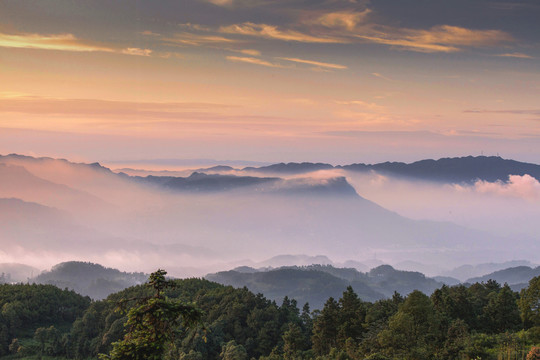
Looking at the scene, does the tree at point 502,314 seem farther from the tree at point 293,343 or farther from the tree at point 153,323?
the tree at point 153,323

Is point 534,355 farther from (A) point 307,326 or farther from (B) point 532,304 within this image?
(A) point 307,326

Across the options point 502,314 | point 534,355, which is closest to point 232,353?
point 502,314

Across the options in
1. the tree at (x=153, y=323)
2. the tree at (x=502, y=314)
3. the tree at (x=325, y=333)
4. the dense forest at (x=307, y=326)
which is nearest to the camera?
the tree at (x=153, y=323)

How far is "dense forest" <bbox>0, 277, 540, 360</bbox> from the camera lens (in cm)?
5207

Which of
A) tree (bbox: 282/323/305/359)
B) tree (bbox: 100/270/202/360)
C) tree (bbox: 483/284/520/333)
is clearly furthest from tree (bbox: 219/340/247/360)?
tree (bbox: 100/270/202/360)

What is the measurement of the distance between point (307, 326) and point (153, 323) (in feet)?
242

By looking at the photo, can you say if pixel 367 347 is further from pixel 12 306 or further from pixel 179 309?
pixel 12 306

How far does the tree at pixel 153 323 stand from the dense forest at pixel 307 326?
1.92ft

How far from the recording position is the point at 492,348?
50969 mm

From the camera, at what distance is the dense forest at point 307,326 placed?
171ft

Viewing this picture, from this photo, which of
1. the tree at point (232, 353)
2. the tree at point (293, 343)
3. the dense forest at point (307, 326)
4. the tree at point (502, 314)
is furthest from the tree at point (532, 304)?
the tree at point (232, 353)

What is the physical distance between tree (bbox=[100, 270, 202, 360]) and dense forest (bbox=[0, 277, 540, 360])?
59cm

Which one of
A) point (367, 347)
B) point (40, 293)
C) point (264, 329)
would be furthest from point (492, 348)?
point (40, 293)

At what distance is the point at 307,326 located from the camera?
3728 inches
